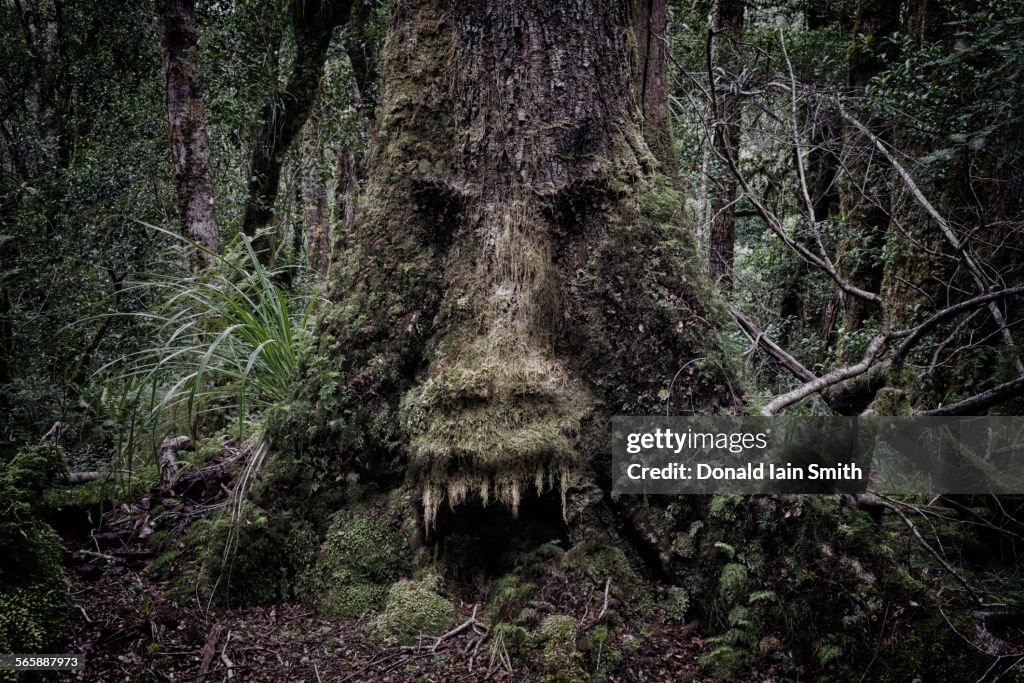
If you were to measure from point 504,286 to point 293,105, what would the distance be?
6.10 metres

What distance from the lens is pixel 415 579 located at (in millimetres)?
3088

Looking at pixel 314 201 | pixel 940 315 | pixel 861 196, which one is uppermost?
pixel 314 201

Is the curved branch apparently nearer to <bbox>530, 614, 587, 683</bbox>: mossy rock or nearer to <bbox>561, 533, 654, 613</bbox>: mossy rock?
<bbox>561, 533, 654, 613</bbox>: mossy rock

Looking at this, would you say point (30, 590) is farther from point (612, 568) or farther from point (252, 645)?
point (612, 568)

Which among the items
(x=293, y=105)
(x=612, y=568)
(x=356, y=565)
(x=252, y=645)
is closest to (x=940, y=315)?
(x=612, y=568)

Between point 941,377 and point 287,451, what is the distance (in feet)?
15.6

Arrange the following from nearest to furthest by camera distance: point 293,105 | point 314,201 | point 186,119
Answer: point 186,119
point 293,105
point 314,201

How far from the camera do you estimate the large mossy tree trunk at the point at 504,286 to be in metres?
3.11

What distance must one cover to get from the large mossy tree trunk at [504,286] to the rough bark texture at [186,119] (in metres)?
3.22

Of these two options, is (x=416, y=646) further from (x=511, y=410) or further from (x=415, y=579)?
(x=511, y=410)

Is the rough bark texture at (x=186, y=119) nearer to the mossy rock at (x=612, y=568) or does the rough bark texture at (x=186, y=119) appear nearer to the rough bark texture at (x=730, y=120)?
the mossy rock at (x=612, y=568)

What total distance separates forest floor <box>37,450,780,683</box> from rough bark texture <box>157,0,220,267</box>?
12.1ft

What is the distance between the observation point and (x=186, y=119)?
5992 millimetres

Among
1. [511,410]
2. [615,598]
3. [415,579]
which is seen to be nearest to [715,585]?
[615,598]
